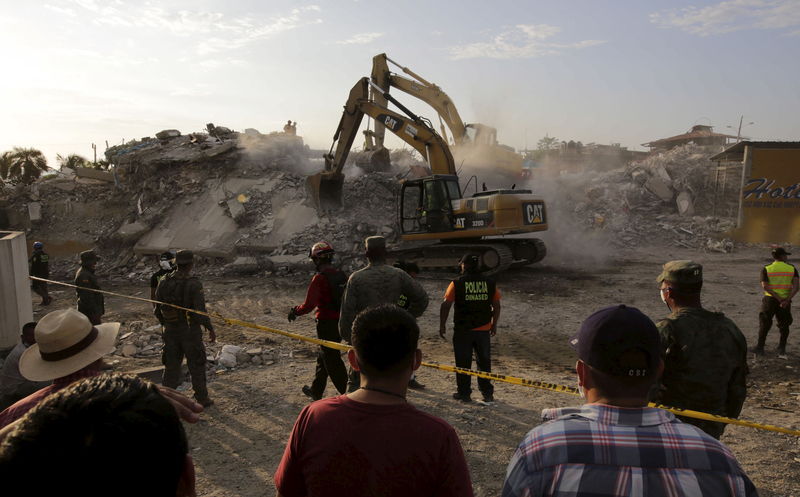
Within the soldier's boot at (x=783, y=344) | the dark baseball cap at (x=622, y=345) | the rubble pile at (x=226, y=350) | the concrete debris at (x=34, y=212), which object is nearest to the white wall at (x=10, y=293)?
the rubble pile at (x=226, y=350)

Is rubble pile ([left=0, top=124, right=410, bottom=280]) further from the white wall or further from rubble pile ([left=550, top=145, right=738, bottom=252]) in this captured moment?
the white wall

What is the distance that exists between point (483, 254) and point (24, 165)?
23.5 meters

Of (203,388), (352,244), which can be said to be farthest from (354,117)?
(203,388)

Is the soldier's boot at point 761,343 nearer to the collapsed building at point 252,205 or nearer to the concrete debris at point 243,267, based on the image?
the collapsed building at point 252,205

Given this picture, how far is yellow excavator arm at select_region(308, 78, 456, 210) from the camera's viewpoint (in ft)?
49.2

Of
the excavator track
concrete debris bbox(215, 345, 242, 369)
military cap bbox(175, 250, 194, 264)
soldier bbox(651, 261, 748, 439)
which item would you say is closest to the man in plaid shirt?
soldier bbox(651, 261, 748, 439)

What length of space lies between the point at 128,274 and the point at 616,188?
2126cm

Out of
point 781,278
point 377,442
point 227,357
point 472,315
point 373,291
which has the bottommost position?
point 227,357

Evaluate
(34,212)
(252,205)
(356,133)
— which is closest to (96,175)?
(34,212)

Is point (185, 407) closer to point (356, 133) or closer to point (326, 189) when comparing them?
point (356, 133)

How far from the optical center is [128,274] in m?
17.2

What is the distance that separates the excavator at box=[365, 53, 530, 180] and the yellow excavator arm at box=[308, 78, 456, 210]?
0.61 m

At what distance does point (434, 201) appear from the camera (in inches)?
557

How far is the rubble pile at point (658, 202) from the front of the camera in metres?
20.4
